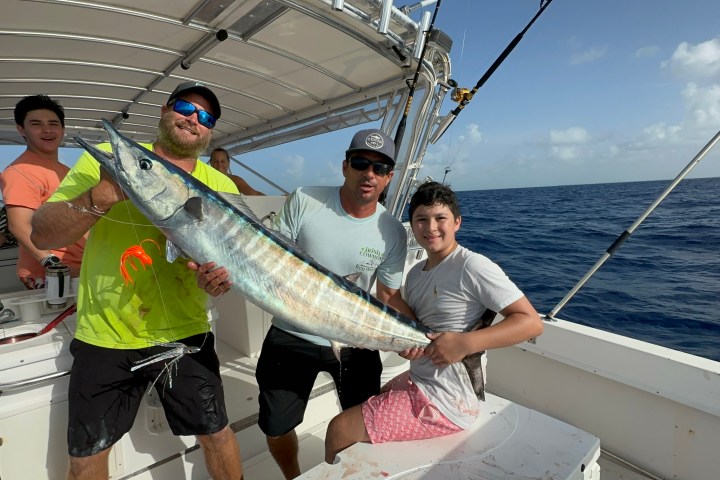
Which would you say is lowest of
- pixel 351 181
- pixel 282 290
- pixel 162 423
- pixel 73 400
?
pixel 162 423

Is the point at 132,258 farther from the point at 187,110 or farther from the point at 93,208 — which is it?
the point at 187,110

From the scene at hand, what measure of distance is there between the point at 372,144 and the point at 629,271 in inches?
482

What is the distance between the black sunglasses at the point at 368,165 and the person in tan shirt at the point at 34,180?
2172 millimetres

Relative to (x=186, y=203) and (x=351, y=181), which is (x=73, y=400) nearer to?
(x=186, y=203)

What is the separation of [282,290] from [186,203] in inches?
25.2

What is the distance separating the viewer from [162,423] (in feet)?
8.52

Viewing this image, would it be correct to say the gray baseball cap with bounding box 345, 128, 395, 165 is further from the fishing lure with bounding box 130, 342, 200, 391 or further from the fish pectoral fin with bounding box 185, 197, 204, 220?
the fishing lure with bounding box 130, 342, 200, 391

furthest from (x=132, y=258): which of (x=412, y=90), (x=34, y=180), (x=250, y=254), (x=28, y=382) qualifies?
(x=412, y=90)

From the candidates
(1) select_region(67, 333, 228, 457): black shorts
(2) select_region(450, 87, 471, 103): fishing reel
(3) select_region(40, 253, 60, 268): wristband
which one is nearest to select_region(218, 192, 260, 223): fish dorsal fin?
(1) select_region(67, 333, 228, 457): black shorts

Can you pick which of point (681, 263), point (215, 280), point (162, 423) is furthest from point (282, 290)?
point (681, 263)

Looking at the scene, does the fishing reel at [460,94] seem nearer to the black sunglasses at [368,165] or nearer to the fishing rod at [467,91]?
the fishing rod at [467,91]

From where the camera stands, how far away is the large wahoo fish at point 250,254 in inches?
71.6

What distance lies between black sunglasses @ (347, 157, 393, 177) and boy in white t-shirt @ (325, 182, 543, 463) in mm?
255

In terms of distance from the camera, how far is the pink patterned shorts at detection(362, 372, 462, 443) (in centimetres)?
214
